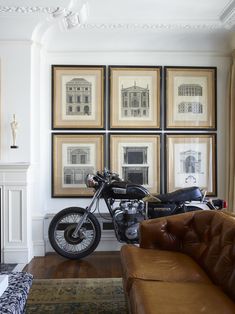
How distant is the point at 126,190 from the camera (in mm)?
4008

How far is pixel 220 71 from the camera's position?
4.71 meters

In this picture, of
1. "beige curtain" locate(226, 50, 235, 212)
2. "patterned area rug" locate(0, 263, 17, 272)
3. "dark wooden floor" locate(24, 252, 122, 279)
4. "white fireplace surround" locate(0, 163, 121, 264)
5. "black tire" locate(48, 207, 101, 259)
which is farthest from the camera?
"beige curtain" locate(226, 50, 235, 212)

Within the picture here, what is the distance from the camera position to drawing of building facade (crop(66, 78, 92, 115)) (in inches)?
181

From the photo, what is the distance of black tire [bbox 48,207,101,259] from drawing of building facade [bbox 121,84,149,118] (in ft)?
4.75

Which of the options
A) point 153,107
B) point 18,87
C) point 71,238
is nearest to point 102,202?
point 71,238

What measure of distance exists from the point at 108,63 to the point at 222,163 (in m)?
2.05

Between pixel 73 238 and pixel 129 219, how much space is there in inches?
27.8

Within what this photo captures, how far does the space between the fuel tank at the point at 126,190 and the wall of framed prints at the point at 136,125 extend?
580 mm

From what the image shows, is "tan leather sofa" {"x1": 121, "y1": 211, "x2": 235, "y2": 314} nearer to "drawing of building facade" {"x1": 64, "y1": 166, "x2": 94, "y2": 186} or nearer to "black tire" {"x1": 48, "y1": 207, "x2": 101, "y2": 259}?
"black tire" {"x1": 48, "y1": 207, "x2": 101, "y2": 259}

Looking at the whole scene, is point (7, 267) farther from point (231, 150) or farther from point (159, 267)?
point (231, 150)

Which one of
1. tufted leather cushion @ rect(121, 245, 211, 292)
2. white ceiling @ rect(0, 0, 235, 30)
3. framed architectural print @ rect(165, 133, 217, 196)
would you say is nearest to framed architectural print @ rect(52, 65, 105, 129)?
white ceiling @ rect(0, 0, 235, 30)

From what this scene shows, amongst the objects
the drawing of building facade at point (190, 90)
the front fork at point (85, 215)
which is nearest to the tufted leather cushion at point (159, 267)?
the front fork at point (85, 215)

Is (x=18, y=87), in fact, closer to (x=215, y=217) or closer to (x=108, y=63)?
(x=108, y=63)

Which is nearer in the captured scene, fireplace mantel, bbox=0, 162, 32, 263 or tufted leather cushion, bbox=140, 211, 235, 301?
tufted leather cushion, bbox=140, 211, 235, 301
